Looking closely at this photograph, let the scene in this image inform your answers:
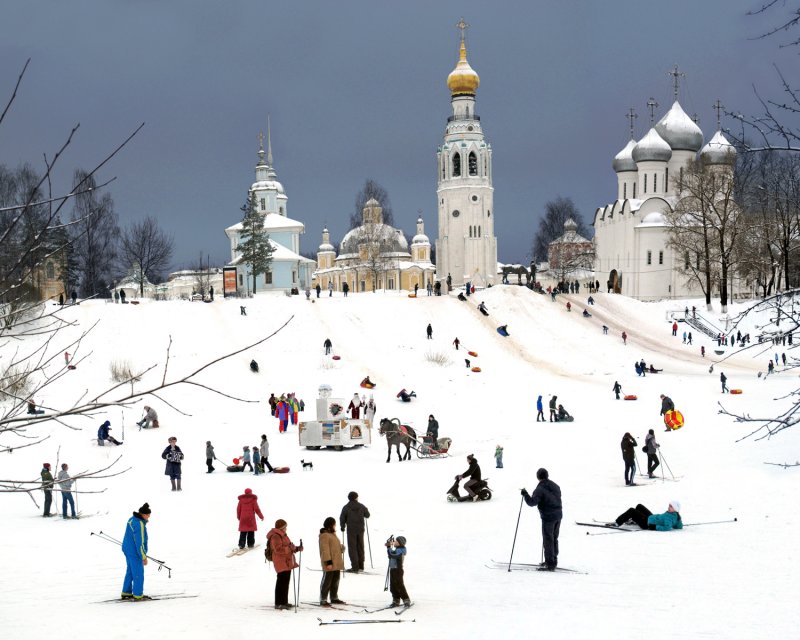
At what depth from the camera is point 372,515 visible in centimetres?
1820

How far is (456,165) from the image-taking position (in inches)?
3615

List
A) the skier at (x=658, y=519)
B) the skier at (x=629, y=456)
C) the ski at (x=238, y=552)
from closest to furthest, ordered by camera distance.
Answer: the ski at (x=238, y=552), the skier at (x=658, y=519), the skier at (x=629, y=456)

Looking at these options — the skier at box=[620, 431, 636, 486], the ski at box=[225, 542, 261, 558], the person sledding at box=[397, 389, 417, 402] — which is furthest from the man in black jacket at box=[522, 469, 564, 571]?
the person sledding at box=[397, 389, 417, 402]

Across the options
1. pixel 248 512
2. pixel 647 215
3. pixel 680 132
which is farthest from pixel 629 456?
pixel 680 132

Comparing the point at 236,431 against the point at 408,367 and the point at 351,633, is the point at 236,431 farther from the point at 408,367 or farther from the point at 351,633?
the point at 351,633

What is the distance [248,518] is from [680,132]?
234ft

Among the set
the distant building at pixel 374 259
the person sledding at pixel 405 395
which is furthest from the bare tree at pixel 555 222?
the person sledding at pixel 405 395

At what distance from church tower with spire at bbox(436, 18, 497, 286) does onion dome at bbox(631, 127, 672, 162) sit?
1698 cm

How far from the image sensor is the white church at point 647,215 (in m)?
75.5

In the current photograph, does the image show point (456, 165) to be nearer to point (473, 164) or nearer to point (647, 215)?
point (473, 164)

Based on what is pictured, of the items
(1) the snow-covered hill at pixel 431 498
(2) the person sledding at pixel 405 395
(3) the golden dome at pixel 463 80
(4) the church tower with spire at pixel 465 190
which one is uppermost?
(3) the golden dome at pixel 463 80

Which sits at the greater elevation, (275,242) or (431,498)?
(275,242)

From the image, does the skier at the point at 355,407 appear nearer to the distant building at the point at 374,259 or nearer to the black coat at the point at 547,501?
A: the black coat at the point at 547,501

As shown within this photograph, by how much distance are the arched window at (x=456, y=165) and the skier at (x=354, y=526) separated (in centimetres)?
7977
